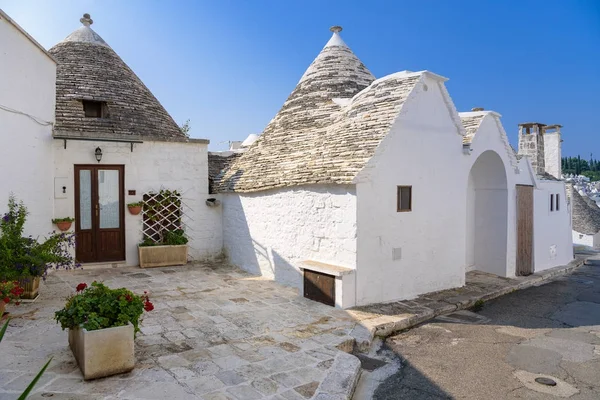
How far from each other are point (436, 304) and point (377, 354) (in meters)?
2.50

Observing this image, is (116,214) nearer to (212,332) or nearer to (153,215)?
(153,215)

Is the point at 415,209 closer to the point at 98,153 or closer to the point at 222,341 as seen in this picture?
the point at 222,341

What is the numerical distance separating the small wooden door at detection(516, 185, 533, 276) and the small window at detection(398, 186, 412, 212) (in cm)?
509

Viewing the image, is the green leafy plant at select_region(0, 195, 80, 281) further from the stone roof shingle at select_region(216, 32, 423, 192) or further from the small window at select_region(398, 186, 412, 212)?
the small window at select_region(398, 186, 412, 212)

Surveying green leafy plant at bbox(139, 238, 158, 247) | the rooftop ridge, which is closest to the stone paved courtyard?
green leafy plant at bbox(139, 238, 158, 247)

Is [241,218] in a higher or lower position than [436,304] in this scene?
higher

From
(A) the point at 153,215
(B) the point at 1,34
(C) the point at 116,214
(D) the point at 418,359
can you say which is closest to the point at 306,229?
(D) the point at 418,359

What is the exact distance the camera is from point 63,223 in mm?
9391

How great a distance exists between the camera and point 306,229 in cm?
802

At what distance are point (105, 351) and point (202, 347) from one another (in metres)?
1.26

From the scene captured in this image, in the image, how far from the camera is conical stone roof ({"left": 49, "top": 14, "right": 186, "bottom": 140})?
10336mm

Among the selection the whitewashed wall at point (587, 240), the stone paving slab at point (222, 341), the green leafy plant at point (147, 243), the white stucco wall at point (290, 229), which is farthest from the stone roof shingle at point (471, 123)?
the whitewashed wall at point (587, 240)

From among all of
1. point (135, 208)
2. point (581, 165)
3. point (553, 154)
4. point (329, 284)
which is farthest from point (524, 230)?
point (581, 165)

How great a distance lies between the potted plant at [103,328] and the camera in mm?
4012
